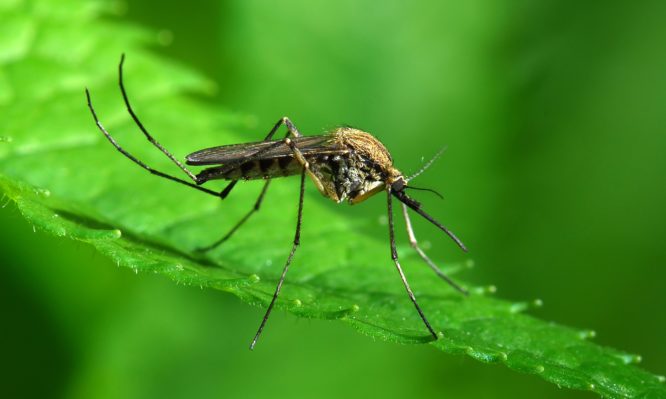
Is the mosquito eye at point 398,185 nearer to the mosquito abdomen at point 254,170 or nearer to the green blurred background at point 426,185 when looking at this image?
the mosquito abdomen at point 254,170

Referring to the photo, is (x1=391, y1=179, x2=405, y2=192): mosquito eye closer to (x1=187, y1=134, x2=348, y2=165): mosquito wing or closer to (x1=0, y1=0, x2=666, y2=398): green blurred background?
(x1=187, y1=134, x2=348, y2=165): mosquito wing

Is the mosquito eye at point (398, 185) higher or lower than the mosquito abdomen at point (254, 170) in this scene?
higher

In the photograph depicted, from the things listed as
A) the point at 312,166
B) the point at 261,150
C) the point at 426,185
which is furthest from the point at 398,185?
the point at 426,185

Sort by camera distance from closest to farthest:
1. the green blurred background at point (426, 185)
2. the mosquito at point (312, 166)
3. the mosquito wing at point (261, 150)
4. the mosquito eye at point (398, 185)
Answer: the mosquito wing at point (261, 150) < the mosquito at point (312, 166) < the mosquito eye at point (398, 185) < the green blurred background at point (426, 185)

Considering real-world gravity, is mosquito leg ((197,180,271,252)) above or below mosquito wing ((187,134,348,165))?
below

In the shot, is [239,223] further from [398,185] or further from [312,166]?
[398,185]

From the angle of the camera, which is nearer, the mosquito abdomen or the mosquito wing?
the mosquito wing

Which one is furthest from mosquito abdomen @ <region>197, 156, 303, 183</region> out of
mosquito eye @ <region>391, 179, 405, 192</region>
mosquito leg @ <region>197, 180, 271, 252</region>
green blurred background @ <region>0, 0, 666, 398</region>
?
green blurred background @ <region>0, 0, 666, 398</region>

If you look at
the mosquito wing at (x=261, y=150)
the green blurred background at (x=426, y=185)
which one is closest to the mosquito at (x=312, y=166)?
the mosquito wing at (x=261, y=150)
